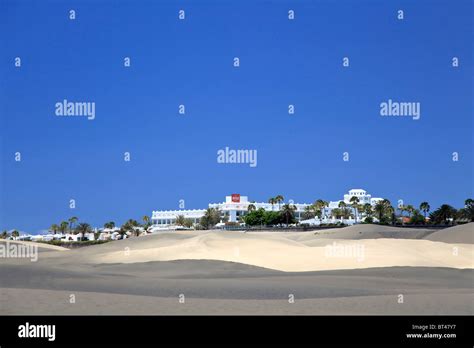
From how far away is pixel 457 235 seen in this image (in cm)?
5853

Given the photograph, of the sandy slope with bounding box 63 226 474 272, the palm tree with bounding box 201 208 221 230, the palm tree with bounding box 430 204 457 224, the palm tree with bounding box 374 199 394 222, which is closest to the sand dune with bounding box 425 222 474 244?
the sandy slope with bounding box 63 226 474 272

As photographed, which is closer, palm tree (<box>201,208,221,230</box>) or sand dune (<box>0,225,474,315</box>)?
sand dune (<box>0,225,474,315</box>)

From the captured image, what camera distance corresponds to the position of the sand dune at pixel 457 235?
56.2m

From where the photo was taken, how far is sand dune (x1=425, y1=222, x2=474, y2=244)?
184ft

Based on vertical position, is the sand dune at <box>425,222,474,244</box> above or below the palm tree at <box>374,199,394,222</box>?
below

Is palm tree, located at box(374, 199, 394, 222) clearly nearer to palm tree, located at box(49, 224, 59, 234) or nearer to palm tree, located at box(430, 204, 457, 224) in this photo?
palm tree, located at box(430, 204, 457, 224)

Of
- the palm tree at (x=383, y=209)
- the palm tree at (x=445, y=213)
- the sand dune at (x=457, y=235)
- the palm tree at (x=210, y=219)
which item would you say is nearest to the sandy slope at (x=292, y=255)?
the sand dune at (x=457, y=235)

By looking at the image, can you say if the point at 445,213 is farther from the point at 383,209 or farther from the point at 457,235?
the point at 457,235

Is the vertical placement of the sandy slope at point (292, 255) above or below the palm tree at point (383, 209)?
below

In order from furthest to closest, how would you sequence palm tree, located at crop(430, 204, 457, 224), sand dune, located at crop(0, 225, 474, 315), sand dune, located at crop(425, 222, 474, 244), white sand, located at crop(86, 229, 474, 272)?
palm tree, located at crop(430, 204, 457, 224) < sand dune, located at crop(425, 222, 474, 244) < white sand, located at crop(86, 229, 474, 272) < sand dune, located at crop(0, 225, 474, 315)

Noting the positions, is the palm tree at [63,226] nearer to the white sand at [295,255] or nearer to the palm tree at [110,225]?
the palm tree at [110,225]

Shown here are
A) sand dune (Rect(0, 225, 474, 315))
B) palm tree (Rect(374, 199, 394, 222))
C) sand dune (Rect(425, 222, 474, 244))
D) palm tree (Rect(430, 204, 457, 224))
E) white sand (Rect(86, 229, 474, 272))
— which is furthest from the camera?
palm tree (Rect(374, 199, 394, 222))

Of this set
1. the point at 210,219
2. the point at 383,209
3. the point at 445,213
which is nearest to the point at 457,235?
the point at 445,213
